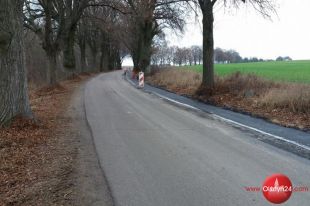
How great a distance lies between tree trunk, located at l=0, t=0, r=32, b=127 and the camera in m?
11.1

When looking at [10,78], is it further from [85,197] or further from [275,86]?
[275,86]

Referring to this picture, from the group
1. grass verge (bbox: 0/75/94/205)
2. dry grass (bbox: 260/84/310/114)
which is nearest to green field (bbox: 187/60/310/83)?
dry grass (bbox: 260/84/310/114)

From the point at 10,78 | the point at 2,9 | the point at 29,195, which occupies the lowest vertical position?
the point at 29,195

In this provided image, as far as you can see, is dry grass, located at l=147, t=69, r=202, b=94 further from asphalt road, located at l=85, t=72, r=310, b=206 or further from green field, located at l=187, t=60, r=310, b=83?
asphalt road, located at l=85, t=72, r=310, b=206

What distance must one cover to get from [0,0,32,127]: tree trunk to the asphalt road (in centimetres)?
218

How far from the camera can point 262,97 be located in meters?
16.1

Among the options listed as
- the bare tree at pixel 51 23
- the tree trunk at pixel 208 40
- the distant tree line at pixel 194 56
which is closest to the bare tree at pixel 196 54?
the distant tree line at pixel 194 56

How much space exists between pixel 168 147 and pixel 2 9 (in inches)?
232

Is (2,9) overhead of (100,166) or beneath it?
overhead

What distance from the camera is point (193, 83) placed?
25.5 metres

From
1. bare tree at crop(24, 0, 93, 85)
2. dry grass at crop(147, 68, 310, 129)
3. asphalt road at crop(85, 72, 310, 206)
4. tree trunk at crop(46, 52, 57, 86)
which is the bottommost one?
asphalt road at crop(85, 72, 310, 206)

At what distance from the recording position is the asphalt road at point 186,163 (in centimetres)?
584

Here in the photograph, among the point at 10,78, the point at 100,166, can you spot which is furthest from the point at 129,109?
the point at 100,166

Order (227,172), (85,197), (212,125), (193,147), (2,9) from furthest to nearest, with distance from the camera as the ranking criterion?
(212,125)
(2,9)
(193,147)
(227,172)
(85,197)
